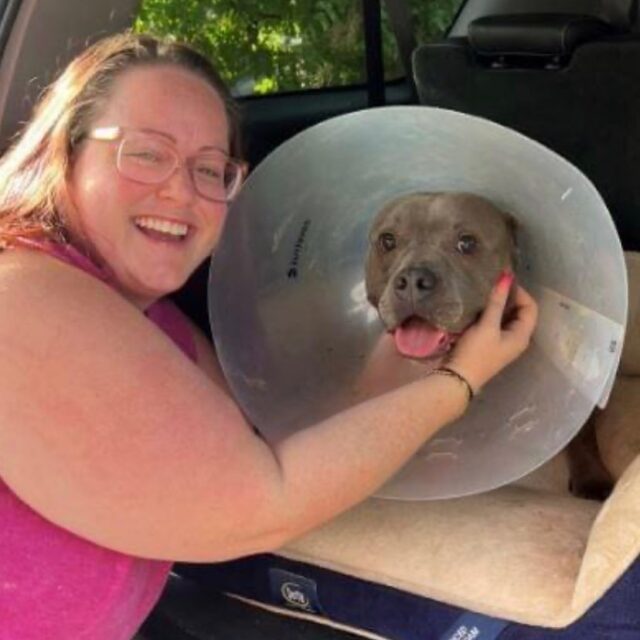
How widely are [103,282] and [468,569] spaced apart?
59cm

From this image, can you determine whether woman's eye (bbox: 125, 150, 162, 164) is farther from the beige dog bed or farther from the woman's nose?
the beige dog bed

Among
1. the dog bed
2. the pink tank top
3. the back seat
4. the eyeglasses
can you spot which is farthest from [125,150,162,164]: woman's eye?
the back seat

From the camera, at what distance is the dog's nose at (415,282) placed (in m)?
1.99

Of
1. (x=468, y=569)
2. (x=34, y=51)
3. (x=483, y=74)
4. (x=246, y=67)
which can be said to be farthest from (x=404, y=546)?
(x=246, y=67)

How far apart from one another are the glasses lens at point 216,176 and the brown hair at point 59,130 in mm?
118

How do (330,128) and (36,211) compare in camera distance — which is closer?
(36,211)

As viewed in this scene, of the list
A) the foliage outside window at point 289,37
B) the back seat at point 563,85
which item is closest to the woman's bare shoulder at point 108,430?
the back seat at point 563,85

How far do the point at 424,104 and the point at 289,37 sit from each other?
599mm

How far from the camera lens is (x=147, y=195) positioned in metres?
1.64

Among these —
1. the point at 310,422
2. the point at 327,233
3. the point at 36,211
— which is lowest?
the point at 310,422

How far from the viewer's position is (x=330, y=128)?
2018 millimetres

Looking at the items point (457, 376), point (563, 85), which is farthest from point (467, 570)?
point (563, 85)

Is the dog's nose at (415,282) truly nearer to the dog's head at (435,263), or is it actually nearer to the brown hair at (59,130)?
the dog's head at (435,263)

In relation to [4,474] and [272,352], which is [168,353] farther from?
[272,352]
